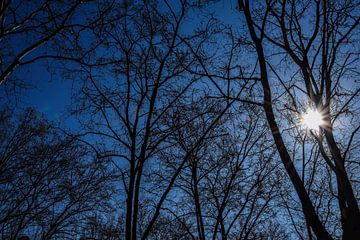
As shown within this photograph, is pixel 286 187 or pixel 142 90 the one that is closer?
pixel 142 90

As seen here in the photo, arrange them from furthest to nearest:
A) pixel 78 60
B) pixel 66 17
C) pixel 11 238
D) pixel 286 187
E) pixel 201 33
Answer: pixel 11 238 < pixel 286 187 < pixel 201 33 < pixel 78 60 < pixel 66 17

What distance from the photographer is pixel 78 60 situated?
584 centimetres

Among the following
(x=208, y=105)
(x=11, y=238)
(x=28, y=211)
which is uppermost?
(x=208, y=105)

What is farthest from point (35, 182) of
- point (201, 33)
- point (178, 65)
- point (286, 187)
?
point (286, 187)

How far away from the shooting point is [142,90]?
722 centimetres

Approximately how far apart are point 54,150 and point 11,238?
4461mm

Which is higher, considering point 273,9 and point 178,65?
point 273,9

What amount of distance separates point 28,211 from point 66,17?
10.1 meters

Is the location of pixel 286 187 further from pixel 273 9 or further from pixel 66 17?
pixel 66 17

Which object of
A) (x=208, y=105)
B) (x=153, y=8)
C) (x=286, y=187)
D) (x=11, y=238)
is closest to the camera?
(x=153, y=8)

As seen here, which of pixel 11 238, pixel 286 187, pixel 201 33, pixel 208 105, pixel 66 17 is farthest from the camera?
pixel 11 238

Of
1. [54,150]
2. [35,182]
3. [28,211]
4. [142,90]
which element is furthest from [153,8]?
[28,211]

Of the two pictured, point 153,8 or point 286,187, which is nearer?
point 153,8

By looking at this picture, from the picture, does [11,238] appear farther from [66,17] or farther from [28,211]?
[66,17]
